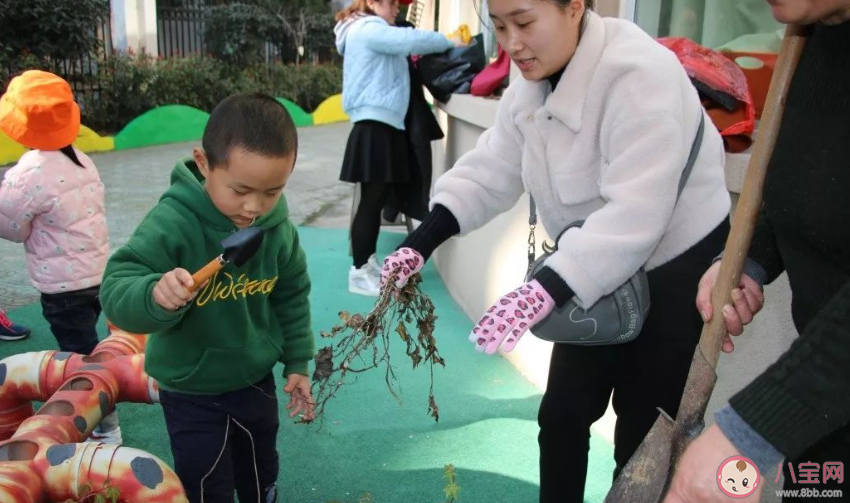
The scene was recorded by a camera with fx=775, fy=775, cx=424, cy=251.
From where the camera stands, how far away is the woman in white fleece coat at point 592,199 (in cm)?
166

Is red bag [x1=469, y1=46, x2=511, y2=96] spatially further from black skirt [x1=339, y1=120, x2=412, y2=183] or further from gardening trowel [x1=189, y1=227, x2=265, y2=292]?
gardening trowel [x1=189, y1=227, x2=265, y2=292]

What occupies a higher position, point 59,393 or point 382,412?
point 59,393

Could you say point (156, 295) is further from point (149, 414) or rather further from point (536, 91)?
point (149, 414)

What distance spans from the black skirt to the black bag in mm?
431

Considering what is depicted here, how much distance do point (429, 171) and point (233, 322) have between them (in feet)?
10.4

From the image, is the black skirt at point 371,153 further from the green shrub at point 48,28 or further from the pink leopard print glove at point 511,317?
the green shrub at point 48,28

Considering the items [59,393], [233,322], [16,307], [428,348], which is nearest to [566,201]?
[428,348]

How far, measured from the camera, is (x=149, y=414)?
331cm

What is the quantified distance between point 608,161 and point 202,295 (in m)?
1.08

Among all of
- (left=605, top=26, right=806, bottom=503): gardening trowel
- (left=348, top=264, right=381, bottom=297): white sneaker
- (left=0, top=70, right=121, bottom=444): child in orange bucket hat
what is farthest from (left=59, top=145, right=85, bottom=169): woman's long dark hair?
(left=605, top=26, right=806, bottom=503): gardening trowel

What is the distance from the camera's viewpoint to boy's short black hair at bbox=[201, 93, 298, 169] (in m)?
1.91

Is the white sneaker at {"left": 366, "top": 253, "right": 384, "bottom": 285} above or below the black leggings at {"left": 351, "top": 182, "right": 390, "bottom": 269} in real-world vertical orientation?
below

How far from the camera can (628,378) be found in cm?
200

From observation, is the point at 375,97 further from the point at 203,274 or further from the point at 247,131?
the point at 203,274
